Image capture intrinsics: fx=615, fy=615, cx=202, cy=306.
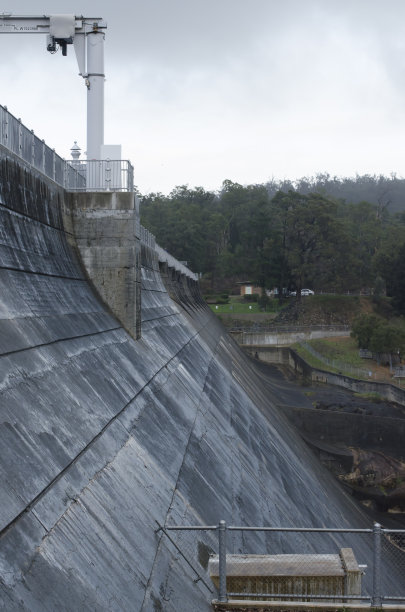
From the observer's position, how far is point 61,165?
10844 mm

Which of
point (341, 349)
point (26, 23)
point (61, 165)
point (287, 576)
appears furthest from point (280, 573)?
point (341, 349)

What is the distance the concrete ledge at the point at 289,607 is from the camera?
515 cm

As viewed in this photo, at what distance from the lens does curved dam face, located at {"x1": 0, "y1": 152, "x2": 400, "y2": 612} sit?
4.00 meters

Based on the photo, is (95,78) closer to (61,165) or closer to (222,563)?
(61,165)

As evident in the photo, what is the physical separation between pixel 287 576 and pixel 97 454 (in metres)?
2.01

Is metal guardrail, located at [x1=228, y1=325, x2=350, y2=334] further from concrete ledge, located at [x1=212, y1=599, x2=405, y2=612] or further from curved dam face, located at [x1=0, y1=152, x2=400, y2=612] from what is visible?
concrete ledge, located at [x1=212, y1=599, x2=405, y2=612]

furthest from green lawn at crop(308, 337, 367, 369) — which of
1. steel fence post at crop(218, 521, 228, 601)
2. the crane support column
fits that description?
steel fence post at crop(218, 521, 228, 601)

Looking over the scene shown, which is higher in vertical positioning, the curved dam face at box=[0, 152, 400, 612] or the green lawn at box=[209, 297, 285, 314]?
the curved dam face at box=[0, 152, 400, 612]

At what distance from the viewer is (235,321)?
3009 inches

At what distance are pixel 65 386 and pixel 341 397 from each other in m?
37.3

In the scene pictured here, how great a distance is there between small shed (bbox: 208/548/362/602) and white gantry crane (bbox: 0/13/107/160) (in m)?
11.1

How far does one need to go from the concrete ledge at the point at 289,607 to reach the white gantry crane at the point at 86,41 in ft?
37.4

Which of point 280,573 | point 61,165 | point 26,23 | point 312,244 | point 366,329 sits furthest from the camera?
point 312,244

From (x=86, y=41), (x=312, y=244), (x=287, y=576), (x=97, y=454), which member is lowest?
(x=287, y=576)
